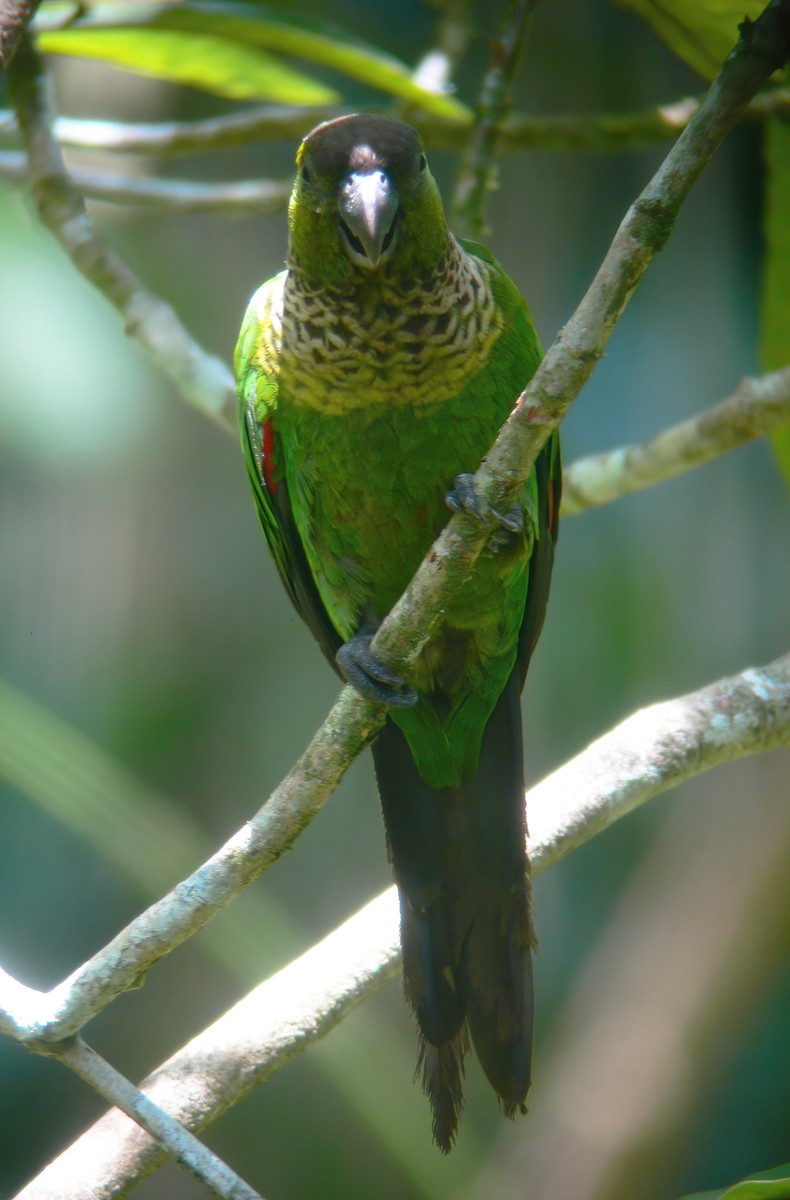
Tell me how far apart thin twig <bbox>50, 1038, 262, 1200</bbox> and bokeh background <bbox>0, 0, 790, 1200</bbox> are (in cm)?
162

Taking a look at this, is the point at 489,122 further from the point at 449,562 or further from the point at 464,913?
the point at 464,913

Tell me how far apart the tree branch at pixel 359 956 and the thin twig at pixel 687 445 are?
0.58 meters

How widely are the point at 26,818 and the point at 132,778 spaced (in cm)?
43

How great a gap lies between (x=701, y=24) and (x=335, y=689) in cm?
263

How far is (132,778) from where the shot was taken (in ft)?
12.4

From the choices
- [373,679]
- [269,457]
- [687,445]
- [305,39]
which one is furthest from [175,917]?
[305,39]

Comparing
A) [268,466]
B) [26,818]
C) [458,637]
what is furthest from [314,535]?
[26,818]

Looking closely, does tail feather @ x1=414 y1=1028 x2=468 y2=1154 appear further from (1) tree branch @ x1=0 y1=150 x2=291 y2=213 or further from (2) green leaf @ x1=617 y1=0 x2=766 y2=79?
(1) tree branch @ x1=0 y1=150 x2=291 y2=213

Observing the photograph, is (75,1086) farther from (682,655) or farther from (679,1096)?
(682,655)

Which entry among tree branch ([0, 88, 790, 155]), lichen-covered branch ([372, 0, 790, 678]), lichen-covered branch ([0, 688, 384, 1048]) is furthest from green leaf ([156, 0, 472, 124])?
lichen-covered branch ([0, 688, 384, 1048])

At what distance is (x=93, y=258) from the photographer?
116 inches

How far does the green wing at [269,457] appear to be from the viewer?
89.9 inches

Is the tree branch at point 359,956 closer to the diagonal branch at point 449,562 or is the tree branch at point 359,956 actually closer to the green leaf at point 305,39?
the diagonal branch at point 449,562

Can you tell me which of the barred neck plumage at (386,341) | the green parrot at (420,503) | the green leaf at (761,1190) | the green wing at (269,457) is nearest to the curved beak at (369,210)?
the green parrot at (420,503)
